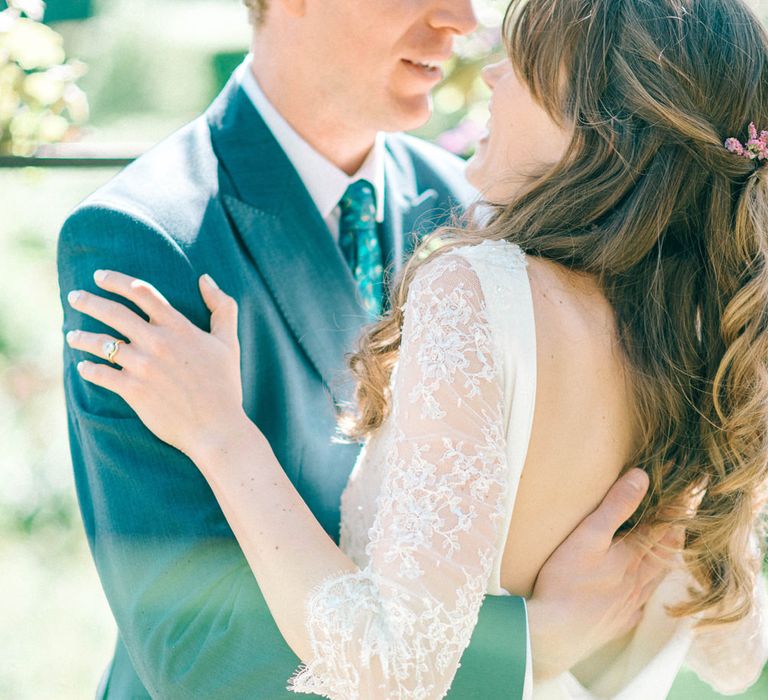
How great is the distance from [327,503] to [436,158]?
1043 millimetres

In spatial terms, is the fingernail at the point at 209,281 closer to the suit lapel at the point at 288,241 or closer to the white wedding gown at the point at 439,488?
the suit lapel at the point at 288,241

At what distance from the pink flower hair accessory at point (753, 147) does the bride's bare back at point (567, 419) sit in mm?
270

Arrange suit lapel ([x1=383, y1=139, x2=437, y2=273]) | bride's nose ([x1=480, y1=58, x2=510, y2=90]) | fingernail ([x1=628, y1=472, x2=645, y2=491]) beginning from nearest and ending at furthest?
fingernail ([x1=628, y1=472, x2=645, y2=491])
bride's nose ([x1=480, y1=58, x2=510, y2=90])
suit lapel ([x1=383, y1=139, x2=437, y2=273])

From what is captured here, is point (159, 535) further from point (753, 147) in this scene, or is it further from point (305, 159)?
point (753, 147)

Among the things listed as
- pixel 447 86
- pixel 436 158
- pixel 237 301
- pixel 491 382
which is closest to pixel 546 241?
pixel 491 382

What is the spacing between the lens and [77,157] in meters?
2.26

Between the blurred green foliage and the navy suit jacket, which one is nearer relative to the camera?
the navy suit jacket

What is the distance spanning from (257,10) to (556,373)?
1342mm

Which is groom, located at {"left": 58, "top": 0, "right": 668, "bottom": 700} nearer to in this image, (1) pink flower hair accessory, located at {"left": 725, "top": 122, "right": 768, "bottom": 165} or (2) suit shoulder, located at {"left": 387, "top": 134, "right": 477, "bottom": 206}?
(2) suit shoulder, located at {"left": 387, "top": 134, "right": 477, "bottom": 206}

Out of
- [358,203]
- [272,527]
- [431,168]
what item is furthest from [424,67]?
[272,527]

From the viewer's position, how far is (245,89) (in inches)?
82.3

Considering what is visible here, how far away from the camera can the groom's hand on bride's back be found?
1.40 m

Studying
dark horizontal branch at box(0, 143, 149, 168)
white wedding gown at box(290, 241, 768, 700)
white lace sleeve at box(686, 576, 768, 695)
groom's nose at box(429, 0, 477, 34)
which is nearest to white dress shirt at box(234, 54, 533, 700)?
dark horizontal branch at box(0, 143, 149, 168)

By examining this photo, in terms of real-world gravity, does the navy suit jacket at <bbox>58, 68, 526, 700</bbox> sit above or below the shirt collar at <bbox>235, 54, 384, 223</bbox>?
below
